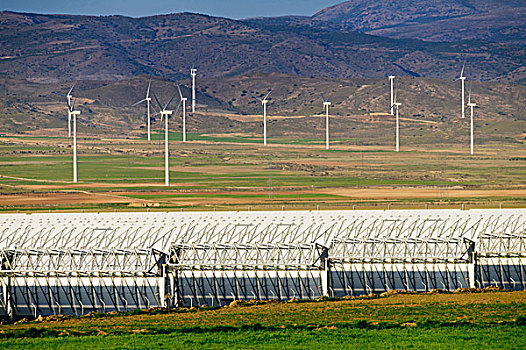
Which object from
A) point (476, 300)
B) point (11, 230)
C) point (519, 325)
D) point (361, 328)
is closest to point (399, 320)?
point (361, 328)

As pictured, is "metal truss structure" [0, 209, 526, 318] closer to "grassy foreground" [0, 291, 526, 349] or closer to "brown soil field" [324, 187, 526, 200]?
"grassy foreground" [0, 291, 526, 349]

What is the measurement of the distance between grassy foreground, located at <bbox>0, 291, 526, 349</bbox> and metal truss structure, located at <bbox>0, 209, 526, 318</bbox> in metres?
10.4

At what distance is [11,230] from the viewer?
7650 centimetres

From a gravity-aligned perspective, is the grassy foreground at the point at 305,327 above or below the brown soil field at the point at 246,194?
below

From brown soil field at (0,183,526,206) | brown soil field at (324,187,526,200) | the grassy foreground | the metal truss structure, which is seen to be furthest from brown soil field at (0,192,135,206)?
the grassy foreground

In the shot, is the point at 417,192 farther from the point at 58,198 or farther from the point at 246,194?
the point at 58,198

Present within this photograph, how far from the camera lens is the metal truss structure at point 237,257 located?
68.1 m

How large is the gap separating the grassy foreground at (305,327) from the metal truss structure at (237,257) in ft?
34.0

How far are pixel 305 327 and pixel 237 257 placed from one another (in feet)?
87.1

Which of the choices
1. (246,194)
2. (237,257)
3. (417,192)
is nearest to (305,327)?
(237,257)

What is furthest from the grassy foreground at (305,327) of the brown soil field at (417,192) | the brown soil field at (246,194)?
the brown soil field at (417,192)

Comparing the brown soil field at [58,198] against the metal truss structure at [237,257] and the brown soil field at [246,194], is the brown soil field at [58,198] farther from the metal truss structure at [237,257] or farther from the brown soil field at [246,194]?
the metal truss structure at [237,257]

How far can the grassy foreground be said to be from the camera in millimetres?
42250

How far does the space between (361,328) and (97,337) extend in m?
12.9
